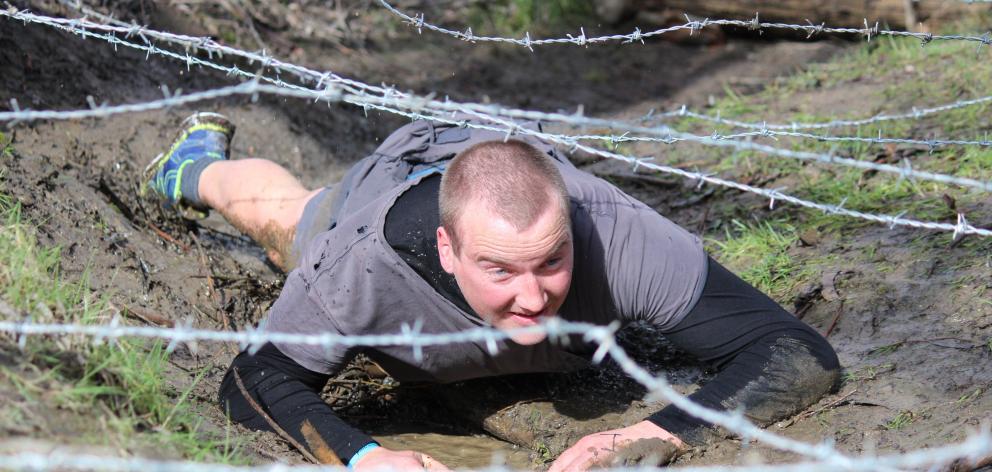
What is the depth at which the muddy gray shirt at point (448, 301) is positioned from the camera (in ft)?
10.7

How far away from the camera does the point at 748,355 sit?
3293 mm

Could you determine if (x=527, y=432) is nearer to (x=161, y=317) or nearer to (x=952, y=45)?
(x=161, y=317)

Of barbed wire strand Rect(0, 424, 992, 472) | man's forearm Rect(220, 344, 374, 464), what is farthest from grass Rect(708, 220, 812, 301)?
barbed wire strand Rect(0, 424, 992, 472)

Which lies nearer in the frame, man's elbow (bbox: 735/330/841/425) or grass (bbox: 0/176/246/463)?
grass (bbox: 0/176/246/463)

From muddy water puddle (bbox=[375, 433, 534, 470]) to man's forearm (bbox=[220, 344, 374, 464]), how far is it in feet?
1.50

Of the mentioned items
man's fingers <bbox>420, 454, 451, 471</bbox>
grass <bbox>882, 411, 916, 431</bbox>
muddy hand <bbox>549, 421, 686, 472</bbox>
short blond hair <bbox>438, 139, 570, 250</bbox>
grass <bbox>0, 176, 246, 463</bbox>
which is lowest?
man's fingers <bbox>420, 454, 451, 471</bbox>

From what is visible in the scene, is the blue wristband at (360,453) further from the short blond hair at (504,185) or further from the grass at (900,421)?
the grass at (900,421)

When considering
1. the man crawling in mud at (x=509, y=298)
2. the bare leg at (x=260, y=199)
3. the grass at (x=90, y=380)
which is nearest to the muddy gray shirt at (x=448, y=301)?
the man crawling in mud at (x=509, y=298)

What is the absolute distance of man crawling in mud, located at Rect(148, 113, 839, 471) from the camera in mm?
2984

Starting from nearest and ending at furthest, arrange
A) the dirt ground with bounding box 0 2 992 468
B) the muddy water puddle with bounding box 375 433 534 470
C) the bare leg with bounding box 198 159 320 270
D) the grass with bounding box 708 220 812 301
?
1. the dirt ground with bounding box 0 2 992 468
2. the muddy water puddle with bounding box 375 433 534 470
3. the grass with bounding box 708 220 812 301
4. the bare leg with bounding box 198 159 320 270

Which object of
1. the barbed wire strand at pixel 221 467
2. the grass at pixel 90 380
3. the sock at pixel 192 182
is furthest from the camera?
the sock at pixel 192 182

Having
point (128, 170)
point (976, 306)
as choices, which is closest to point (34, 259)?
point (128, 170)

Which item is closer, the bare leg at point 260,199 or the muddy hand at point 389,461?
the muddy hand at point 389,461

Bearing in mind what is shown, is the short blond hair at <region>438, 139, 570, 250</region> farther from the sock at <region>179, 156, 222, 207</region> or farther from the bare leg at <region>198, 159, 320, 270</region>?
the sock at <region>179, 156, 222, 207</region>
